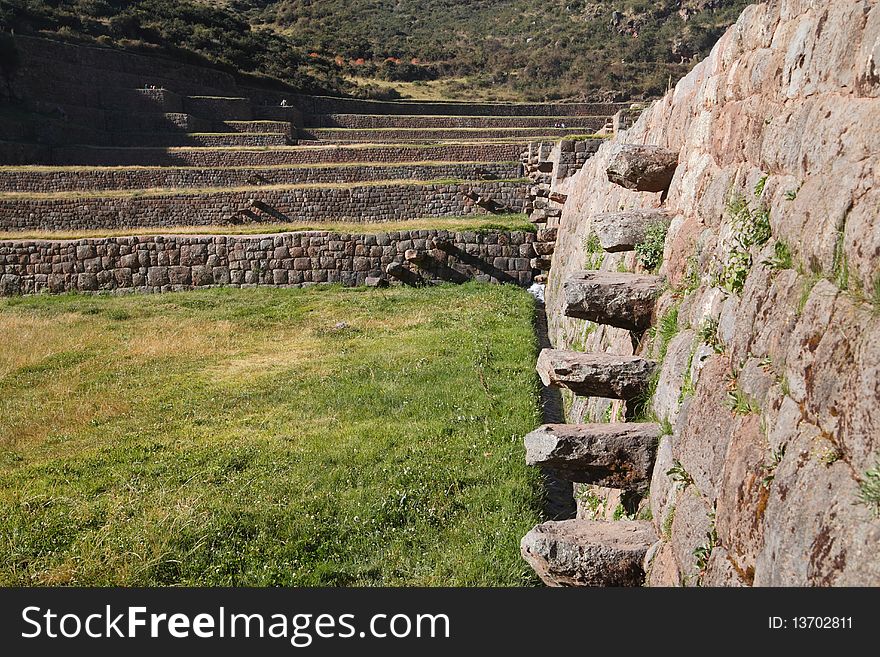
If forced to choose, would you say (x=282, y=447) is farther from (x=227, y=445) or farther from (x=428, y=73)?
(x=428, y=73)

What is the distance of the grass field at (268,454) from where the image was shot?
489cm

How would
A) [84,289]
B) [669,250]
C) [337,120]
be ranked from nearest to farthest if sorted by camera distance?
[669,250] < [84,289] < [337,120]

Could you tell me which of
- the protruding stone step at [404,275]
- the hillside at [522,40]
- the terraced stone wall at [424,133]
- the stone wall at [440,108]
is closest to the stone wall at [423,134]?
the terraced stone wall at [424,133]

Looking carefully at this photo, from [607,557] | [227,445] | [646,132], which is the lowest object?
[227,445]

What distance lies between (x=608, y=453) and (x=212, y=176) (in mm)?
24701

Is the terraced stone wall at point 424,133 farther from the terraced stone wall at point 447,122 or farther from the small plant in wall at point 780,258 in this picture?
the small plant in wall at point 780,258

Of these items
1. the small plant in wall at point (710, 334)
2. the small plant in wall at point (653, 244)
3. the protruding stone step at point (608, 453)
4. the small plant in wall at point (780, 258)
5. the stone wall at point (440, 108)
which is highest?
the stone wall at point (440, 108)

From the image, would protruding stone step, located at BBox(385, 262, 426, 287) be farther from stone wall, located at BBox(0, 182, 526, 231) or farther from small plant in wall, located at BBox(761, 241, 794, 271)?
small plant in wall, located at BBox(761, 241, 794, 271)

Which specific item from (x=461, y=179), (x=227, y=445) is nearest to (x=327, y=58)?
(x=461, y=179)

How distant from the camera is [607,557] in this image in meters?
3.16

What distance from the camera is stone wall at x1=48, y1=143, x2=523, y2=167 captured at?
1160 inches

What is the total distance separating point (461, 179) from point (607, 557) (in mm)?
23369

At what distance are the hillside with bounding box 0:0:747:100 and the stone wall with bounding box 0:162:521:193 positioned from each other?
1832 centimetres

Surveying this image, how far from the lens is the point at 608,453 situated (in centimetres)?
353
